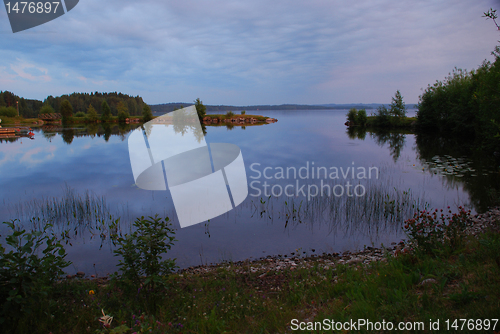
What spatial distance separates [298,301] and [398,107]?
2150 inches

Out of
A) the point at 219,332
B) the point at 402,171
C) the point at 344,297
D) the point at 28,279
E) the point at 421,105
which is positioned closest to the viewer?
the point at 28,279

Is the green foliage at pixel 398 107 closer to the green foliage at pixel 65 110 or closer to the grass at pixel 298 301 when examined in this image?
the grass at pixel 298 301

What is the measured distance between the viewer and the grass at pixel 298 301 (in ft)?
9.98

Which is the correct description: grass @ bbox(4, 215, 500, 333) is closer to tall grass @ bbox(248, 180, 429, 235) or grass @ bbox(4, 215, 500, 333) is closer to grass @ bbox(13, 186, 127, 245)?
tall grass @ bbox(248, 180, 429, 235)

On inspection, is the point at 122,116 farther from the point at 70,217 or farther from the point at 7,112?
the point at 70,217

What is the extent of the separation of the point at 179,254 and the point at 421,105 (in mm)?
45504

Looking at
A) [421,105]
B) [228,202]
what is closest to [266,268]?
[228,202]

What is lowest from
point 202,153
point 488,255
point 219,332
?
point 219,332

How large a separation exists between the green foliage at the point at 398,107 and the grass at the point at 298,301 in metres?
50.2

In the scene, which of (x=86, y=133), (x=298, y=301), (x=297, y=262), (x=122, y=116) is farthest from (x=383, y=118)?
(x=122, y=116)

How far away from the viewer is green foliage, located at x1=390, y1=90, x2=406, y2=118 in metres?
48.7

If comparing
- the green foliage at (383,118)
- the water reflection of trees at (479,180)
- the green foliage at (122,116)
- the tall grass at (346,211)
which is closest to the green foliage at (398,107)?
the green foliage at (383,118)

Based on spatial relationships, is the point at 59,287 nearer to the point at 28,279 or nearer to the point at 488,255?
the point at 28,279

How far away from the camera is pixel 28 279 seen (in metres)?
3.11
